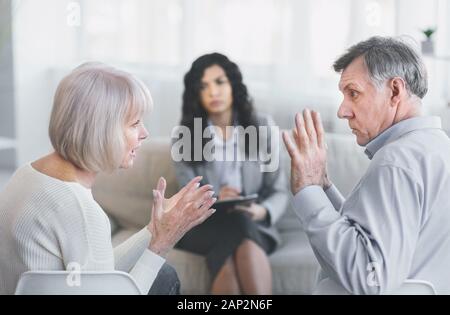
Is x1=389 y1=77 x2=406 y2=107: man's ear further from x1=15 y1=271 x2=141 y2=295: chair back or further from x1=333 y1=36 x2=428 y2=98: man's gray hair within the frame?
x1=15 y1=271 x2=141 y2=295: chair back

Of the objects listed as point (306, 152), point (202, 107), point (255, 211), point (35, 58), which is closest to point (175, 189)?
point (202, 107)

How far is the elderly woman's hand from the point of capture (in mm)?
1168

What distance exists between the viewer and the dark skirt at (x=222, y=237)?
2254mm

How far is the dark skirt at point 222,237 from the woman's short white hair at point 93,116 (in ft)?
3.62

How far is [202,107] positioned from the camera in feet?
7.32

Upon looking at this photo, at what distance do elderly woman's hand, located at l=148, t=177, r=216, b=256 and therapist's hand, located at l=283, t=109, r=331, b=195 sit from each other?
0.14 m

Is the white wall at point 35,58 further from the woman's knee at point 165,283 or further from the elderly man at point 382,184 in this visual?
the elderly man at point 382,184

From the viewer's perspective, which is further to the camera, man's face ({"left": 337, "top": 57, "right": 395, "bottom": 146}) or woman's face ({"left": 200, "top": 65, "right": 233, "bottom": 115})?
woman's face ({"left": 200, "top": 65, "right": 233, "bottom": 115})

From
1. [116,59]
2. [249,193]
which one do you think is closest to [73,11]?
[249,193]

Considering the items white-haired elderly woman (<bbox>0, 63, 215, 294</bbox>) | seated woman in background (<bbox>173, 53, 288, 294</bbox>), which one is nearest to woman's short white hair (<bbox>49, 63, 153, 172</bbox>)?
white-haired elderly woman (<bbox>0, 63, 215, 294</bbox>)

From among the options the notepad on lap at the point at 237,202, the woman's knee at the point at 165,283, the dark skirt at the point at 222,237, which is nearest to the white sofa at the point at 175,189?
the dark skirt at the point at 222,237

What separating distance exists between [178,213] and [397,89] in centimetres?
40

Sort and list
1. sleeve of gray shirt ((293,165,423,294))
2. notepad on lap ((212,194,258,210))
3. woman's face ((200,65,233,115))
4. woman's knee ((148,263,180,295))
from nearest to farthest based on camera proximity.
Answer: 1. sleeve of gray shirt ((293,165,423,294))
2. woman's knee ((148,263,180,295))
3. woman's face ((200,65,233,115))
4. notepad on lap ((212,194,258,210))
